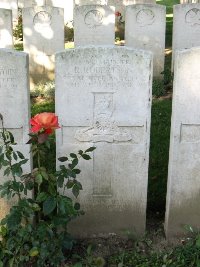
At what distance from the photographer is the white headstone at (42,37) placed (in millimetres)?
8617

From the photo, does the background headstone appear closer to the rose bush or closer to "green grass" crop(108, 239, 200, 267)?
"green grass" crop(108, 239, 200, 267)

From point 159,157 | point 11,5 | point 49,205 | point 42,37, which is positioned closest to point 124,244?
point 49,205

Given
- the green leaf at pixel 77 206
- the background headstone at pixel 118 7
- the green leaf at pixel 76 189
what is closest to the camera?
the green leaf at pixel 76 189

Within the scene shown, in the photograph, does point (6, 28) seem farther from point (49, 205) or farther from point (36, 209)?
point (49, 205)

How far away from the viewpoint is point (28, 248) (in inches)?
143

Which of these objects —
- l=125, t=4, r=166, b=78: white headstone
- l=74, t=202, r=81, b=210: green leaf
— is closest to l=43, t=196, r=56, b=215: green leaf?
l=74, t=202, r=81, b=210: green leaf

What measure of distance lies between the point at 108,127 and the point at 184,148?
68cm

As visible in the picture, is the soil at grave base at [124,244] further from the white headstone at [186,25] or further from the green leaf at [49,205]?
the white headstone at [186,25]

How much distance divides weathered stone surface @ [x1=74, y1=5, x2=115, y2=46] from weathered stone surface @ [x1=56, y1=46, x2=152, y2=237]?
195 inches

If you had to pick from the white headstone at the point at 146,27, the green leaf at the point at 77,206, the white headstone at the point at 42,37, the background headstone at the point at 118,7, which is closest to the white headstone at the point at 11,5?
the background headstone at the point at 118,7

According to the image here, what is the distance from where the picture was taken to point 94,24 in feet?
28.7

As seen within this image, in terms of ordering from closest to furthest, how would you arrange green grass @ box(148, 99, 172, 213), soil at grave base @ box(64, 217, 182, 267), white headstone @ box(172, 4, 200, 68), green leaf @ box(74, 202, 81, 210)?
green leaf @ box(74, 202, 81, 210)
soil at grave base @ box(64, 217, 182, 267)
green grass @ box(148, 99, 172, 213)
white headstone @ box(172, 4, 200, 68)

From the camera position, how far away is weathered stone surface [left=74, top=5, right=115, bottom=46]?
28.3 ft

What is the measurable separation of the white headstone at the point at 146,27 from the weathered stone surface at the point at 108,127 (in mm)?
4940
